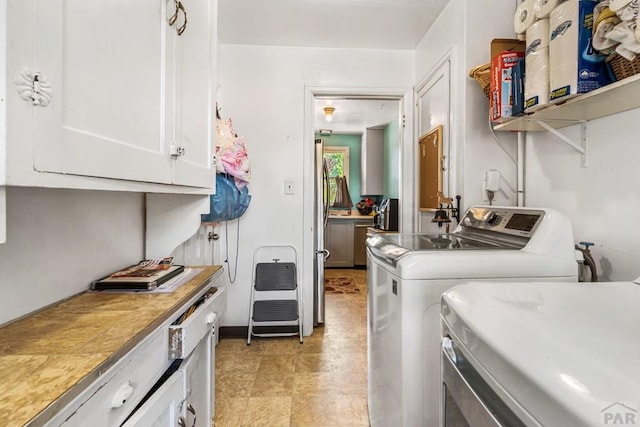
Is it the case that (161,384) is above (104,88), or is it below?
below

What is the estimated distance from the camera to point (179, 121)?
113 centimetres

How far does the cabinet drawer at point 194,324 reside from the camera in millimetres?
903

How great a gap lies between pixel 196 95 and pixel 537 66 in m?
1.38

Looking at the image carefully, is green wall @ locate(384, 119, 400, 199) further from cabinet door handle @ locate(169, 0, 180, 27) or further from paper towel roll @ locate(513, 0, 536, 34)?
cabinet door handle @ locate(169, 0, 180, 27)

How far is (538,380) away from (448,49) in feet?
6.60

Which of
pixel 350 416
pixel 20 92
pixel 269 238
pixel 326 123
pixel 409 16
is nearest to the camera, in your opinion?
pixel 20 92

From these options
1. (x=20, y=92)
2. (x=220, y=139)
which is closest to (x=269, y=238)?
(x=220, y=139)

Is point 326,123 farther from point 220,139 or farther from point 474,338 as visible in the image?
point 474,338

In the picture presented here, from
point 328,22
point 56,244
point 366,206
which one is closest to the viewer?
point 56,244

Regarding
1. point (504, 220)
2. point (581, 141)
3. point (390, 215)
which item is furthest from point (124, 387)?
point (390, 215)

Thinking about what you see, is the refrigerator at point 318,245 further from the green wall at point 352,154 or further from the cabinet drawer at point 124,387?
the green wall at point 352,154

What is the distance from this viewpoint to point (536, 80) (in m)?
1.19

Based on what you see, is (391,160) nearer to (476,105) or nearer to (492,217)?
(476,105)

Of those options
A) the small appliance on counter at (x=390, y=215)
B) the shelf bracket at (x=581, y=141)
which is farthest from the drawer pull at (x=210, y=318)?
the small appliance on counter at (x=390, y=215)
